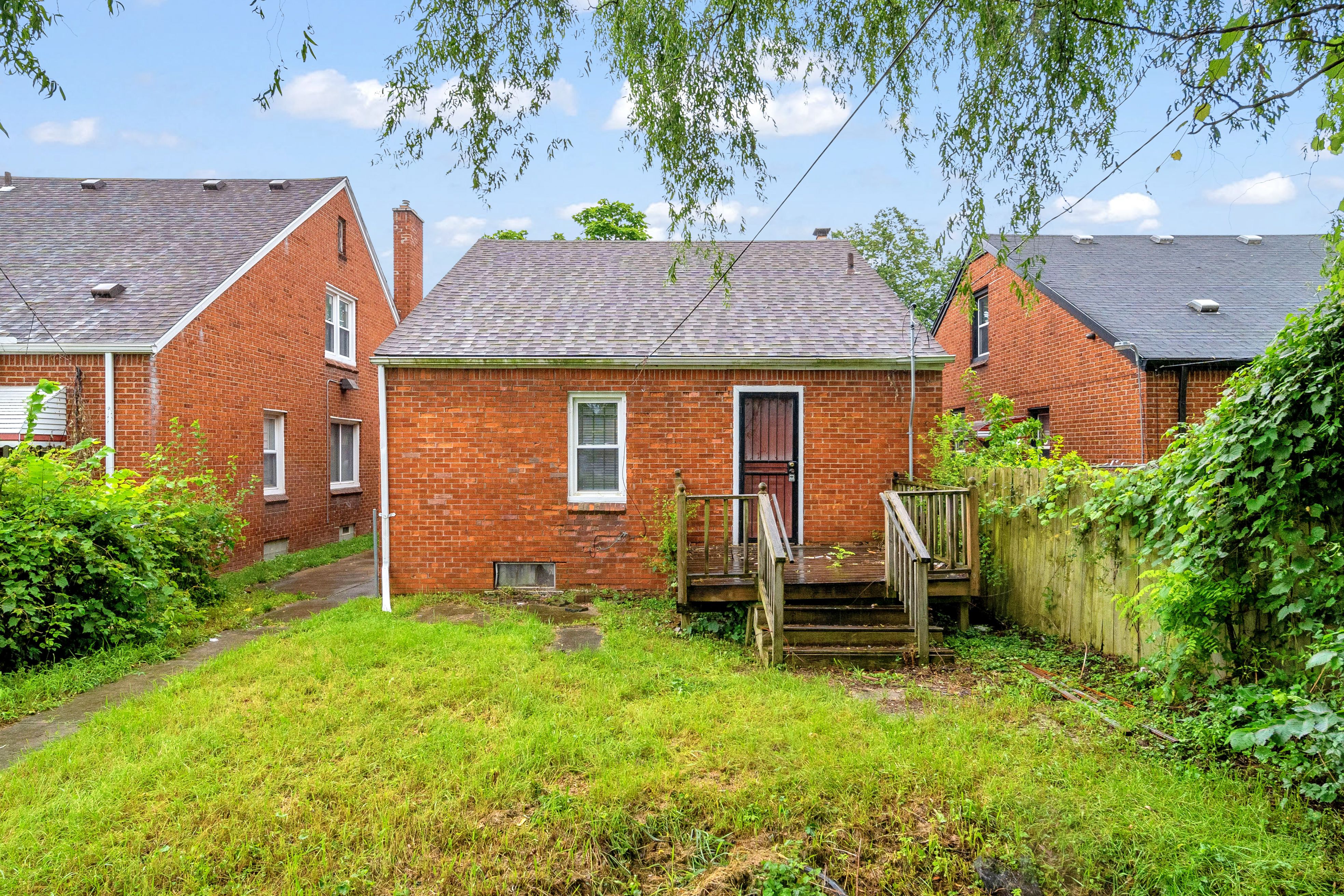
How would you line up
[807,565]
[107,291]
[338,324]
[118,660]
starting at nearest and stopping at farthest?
1. [118,660]
2. [807,565]
3. [107,291]
4. [338,324]

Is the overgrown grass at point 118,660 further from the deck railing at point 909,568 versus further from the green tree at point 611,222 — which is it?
the green tree at point 611,222

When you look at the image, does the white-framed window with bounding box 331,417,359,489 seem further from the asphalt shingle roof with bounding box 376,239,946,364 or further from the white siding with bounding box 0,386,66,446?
the asphalt shingle roof with bounding box 376,239,946,364

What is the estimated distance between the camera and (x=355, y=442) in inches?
647

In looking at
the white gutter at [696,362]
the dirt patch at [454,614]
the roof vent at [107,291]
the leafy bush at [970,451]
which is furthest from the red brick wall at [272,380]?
the leafy bush at [970,451]

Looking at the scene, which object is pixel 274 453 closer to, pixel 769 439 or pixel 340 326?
pixel 340 326

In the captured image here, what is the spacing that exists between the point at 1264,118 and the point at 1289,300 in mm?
10929

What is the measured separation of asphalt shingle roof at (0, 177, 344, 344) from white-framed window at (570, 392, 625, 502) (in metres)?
5.92

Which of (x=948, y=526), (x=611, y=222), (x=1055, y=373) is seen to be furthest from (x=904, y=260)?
(x=948, y=526)

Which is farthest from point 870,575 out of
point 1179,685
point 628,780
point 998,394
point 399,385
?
point 998,394

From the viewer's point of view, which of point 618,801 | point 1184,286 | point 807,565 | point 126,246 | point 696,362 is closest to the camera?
point 618,801

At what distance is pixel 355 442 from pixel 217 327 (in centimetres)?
538

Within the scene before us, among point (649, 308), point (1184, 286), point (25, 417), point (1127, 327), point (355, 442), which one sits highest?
point (1184, 286)

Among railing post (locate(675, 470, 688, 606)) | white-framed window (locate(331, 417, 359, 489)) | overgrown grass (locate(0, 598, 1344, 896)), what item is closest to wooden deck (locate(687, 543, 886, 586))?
railing post (locate(675, 470, 688, 606))

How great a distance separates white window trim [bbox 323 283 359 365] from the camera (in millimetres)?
14938
